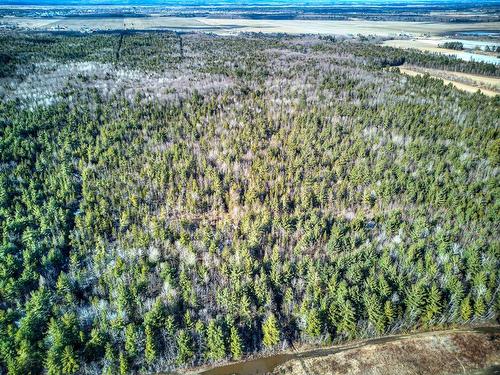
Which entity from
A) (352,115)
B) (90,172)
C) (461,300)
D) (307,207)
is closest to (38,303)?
(90,172)

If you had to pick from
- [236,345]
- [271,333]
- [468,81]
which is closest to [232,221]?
[271,333]

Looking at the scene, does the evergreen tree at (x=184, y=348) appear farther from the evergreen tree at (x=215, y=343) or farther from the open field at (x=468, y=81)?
the open field at (x=468, y=81)

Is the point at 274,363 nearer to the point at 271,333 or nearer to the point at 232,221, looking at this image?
the point at 271,333

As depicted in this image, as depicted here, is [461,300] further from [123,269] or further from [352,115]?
[352,115]

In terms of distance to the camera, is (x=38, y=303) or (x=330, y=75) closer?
(x=38, y=303)

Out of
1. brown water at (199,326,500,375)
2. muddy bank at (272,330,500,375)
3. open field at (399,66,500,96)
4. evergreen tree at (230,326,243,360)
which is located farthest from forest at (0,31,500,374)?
open field at (399,66,500,96)

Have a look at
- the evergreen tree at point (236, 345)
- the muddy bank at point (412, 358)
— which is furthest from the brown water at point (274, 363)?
the evergreen tree at point (236, 345)
